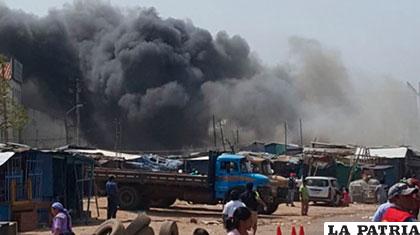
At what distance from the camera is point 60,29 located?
273 ft

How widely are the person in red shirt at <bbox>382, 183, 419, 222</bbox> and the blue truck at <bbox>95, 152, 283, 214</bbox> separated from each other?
2203 cm

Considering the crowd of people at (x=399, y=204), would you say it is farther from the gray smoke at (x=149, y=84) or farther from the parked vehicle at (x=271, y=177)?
the gray smoke at (x=149, y=84)

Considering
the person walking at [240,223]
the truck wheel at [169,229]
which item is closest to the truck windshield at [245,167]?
the truck wheel at [169,229]

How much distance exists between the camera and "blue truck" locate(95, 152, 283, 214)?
29.8 m

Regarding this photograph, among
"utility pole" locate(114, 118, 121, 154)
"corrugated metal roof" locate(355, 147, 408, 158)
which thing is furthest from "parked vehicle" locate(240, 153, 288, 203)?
"corrugated metal roof" locate(355, 147, 408, 158)

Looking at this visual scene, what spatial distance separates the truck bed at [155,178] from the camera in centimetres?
2995

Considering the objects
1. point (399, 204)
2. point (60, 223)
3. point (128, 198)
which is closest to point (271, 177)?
point (128, 198)

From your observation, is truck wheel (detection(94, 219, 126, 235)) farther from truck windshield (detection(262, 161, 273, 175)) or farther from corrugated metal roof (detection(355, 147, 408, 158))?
corrugated metal roof (detection(355, 147, 408, 158))

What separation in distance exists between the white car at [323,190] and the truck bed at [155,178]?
447 inches

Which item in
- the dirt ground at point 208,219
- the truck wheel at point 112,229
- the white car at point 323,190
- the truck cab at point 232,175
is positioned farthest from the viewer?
the white car at point 323,190

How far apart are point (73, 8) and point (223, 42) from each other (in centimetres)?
1734

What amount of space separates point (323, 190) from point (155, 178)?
1258cm

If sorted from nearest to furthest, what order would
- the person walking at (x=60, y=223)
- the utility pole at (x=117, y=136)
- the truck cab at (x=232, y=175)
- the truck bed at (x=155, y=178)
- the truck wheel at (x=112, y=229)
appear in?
the person walking at (x=60, y=223), the truck wheel at (x=112, y=229), the truck cab at (x=232, y=175), the truck bed at (x=155, y=178), the utility pole at (x=117, y=136)

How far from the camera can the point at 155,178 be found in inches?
1200
